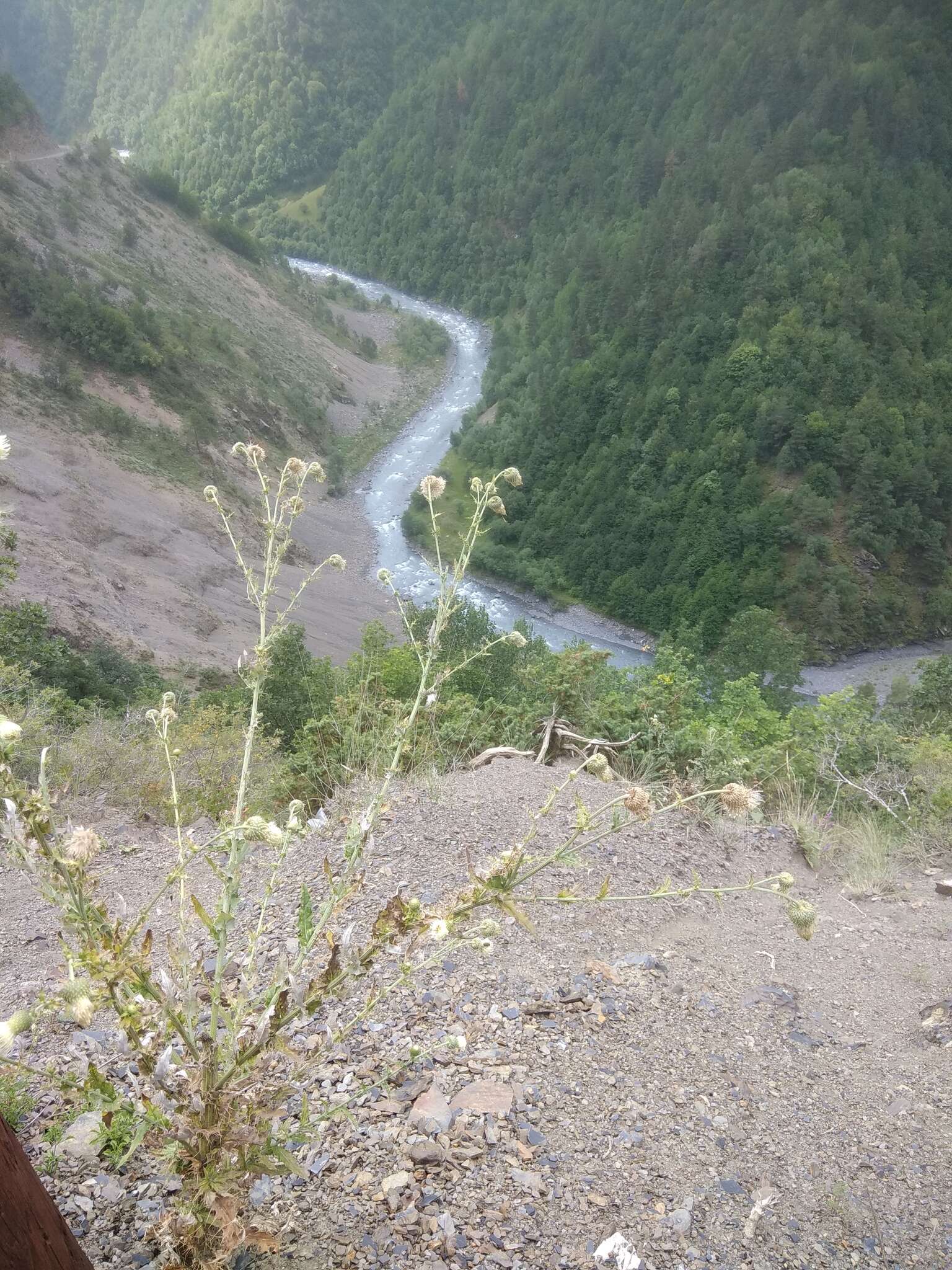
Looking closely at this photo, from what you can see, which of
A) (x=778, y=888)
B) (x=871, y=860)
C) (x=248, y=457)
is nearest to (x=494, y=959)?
(x=778, y=888)

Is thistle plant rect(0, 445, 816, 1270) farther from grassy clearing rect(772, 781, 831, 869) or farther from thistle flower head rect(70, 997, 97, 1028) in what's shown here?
grassy clearing rect(772, 781, 831, 869)

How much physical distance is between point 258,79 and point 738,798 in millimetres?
106902

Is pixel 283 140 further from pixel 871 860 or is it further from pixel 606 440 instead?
pixel 871 860

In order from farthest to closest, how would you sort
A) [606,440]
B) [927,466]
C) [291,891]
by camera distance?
[606,440] → [927,466] → [291,891]

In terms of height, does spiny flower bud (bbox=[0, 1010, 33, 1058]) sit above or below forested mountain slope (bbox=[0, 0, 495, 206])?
below

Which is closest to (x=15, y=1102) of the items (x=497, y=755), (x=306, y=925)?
(x=306, y=925)

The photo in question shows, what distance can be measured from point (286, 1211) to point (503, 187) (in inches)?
3297

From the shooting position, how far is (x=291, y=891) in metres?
3.08

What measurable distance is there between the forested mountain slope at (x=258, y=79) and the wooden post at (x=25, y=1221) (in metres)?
96.1

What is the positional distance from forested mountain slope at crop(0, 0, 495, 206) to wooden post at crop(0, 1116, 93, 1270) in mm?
96114

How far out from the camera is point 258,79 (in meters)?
85.9

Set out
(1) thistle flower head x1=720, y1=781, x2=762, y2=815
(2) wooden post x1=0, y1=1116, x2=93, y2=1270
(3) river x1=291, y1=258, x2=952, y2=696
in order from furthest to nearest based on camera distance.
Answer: (3) river x1=291, y1=258, x2=952, y2=696
(1) thistle flower head x1=720, y1=781, x2=762, y2=815
(2) wooden post x1=0, y1=1116, x2=93, y2=1270

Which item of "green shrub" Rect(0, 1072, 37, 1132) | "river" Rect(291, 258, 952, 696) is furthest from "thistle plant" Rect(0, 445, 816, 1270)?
"river" Rect(291, 258, 952, 696)

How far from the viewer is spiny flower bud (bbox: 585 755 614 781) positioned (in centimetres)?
152
